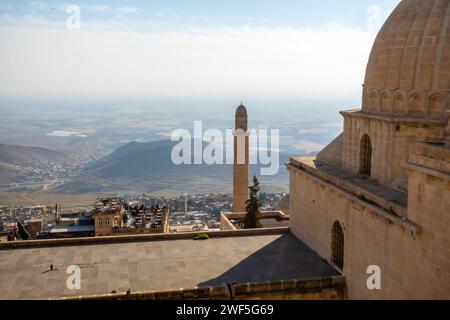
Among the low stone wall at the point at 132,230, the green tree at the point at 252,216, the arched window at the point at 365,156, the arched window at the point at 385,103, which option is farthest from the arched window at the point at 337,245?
the low stone wall at the point at 132,230

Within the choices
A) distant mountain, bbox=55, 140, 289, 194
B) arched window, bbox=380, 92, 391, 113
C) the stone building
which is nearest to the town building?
the stone building

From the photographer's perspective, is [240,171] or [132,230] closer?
[132,230]

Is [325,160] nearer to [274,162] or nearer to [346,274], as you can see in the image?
[346,274]

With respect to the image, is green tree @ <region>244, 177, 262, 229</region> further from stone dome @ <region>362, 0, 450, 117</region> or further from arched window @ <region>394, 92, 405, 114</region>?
arched window @ <region>394, 92, 405, 114</region>

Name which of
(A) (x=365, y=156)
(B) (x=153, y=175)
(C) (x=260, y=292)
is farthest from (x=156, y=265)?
(B) (x=153, y=175)

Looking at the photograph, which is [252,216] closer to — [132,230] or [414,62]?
[132,230]

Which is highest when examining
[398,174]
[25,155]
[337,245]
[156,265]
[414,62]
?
[414,62]

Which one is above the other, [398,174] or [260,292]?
[398,174]
